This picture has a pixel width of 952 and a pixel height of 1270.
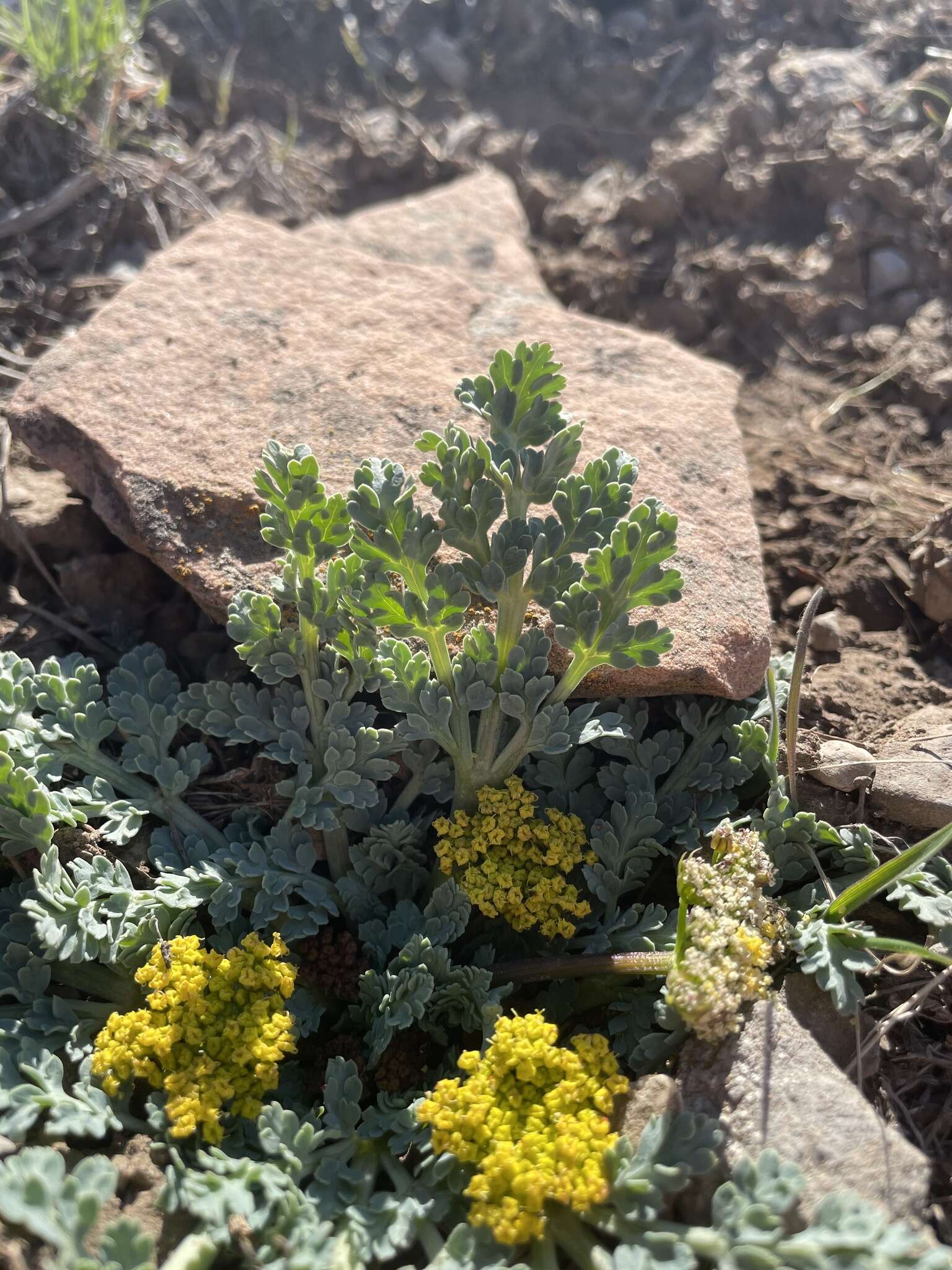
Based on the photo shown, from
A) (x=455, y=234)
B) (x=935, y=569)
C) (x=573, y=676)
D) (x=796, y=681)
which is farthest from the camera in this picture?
(x=455, y=234)

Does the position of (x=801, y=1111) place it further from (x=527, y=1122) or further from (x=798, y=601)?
(x=798, y=601)

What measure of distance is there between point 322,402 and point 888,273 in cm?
289

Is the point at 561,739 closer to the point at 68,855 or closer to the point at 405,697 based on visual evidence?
the point at 405,697

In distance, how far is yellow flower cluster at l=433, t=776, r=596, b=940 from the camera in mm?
2916

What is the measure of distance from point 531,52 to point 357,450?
152 inches

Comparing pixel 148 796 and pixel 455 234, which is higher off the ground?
pixel 455 234

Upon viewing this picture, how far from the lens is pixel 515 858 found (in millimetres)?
2996

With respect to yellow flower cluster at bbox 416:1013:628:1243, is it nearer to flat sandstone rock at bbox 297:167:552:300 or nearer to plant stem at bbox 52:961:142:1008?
plant stem at bbox 52:961:142:1008

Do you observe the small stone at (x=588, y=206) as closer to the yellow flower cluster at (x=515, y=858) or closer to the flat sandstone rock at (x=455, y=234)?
the flat sandstone rock at (x=455, y=234)

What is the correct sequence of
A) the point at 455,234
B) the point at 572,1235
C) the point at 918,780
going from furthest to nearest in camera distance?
1. the point at 455,234
2. the point at 918,780
3. the point at 572,1235

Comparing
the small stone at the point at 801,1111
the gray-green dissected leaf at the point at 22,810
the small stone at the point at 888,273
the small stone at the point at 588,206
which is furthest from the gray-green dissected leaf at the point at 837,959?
the small stone at the point at 588,206

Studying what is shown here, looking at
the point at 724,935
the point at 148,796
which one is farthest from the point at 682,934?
the point at 148,796

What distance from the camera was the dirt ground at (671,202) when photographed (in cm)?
387

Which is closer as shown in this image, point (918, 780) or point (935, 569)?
point (918, 780)
